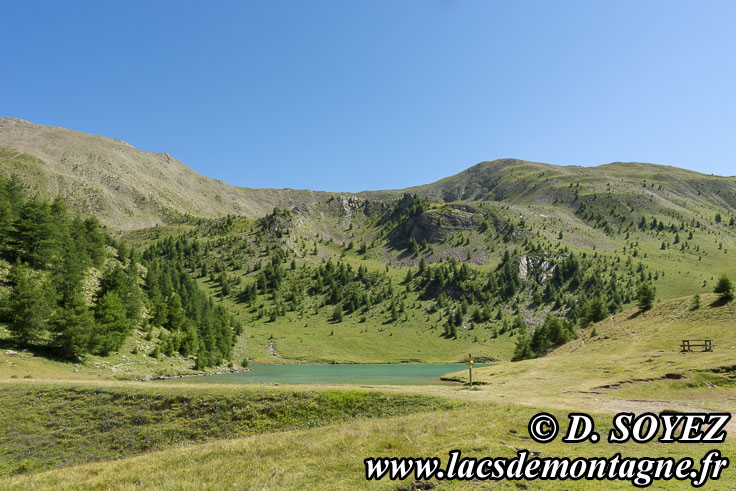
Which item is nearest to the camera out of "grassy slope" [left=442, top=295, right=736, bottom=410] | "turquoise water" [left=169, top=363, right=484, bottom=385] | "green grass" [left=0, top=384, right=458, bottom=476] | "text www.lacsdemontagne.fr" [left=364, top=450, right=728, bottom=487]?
"text www.lacsdemontagne.fr" [left=364, top=450, right=728, bottom=487]

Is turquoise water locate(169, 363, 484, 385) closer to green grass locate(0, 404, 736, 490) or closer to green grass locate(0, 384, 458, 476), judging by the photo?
green grass locate(0, 384, 458, 476)

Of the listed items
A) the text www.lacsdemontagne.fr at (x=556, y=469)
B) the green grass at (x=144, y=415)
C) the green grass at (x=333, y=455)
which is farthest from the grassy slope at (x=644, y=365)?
the green grass at (x=144, y=415)

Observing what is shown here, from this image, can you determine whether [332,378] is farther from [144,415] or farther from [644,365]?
[144,415]

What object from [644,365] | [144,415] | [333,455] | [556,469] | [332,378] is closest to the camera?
[556,469]

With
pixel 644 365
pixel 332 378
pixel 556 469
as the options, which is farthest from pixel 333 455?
pixel 332 378

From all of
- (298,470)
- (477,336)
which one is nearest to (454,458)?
(298,470)

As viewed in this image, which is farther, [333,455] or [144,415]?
[144,415]

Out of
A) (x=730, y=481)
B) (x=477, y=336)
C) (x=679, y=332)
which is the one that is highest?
(x=730, y=481)

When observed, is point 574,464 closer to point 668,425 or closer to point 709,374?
point 668,425

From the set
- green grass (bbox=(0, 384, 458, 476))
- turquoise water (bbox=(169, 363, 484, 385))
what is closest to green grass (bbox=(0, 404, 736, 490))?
green grass (bbox=(0, 384, 458, 476))

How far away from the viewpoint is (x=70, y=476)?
641 inches

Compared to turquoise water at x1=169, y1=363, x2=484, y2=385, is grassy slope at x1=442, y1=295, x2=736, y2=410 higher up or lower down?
higher up

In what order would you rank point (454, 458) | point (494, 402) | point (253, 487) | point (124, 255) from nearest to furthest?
point (253, 487) < point (454, 458) < point (494, 402) < point (124, 255)

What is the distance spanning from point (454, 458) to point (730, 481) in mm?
9070
